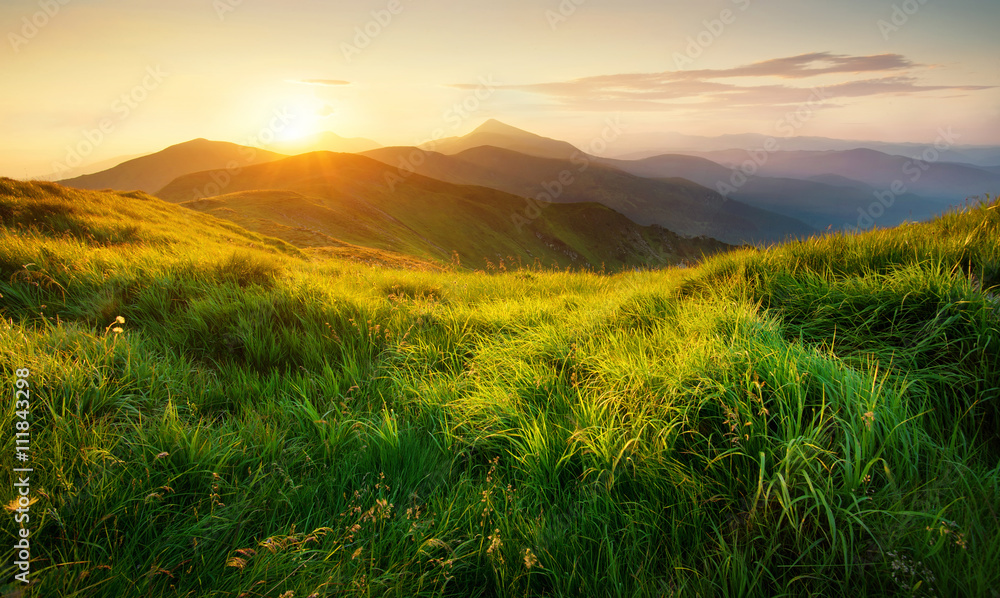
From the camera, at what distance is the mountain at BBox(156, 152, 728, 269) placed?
33.2 m

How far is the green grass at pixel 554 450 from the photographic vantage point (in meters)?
1.84

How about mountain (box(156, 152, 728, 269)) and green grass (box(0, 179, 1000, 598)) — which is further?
mountain (box(156, 152, 728, 269))

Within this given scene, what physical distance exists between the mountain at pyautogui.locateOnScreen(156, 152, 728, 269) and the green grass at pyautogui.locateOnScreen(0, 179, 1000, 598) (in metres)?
19.1

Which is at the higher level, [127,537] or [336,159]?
[336,159]

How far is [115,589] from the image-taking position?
171 cm

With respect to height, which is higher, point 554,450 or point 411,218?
point 554,450

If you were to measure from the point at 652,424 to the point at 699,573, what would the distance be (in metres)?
0.77

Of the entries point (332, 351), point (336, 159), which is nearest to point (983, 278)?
point (332, 351)

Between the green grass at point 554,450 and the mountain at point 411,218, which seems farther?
the mountain at point 411,218

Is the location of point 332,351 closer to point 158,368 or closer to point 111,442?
point 158,368

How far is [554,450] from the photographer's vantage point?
2.67m

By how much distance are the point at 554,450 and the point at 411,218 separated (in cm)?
7284

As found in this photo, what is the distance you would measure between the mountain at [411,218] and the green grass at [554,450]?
62.6 feet

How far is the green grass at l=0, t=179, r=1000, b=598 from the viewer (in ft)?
6.02
